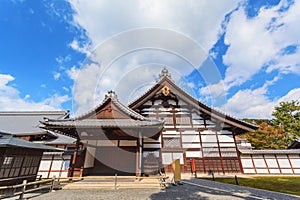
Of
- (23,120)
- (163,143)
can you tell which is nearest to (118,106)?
(163,143)

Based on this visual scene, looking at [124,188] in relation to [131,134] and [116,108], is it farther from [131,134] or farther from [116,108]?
[116,108]

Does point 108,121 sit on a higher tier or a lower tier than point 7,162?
higher

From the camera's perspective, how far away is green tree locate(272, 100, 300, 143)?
22423 millimetres

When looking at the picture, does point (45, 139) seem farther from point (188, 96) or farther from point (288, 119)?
point (288, 119)

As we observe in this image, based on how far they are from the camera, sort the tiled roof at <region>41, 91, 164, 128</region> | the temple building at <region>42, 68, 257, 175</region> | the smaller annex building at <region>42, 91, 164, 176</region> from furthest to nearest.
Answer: the temple building at <region>42, 68, 257, 175</region>
the smaller annex building at <region>42, 91, 164, 176</region>
the tiled roof at <region>41, 91, 164, 128</region>

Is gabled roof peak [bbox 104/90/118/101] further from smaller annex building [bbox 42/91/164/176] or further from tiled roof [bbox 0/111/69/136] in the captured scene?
tiled roof [bbox 0/111/69/136]

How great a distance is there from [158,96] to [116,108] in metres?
5.92

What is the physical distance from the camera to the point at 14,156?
8.12 meters

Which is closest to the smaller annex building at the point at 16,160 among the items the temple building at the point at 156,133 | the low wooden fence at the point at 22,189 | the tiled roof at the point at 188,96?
the low wooden fence at the point at 22,189

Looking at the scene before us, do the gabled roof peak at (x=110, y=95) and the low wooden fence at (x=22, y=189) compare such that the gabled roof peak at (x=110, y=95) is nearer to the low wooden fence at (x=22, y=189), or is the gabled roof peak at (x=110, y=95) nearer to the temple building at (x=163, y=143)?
the temple building at (x=163, y=143)

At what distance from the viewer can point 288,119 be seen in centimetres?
2352

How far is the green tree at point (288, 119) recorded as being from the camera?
73.6ft

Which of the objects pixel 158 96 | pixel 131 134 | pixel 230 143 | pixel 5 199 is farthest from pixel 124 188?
pixel 230 143

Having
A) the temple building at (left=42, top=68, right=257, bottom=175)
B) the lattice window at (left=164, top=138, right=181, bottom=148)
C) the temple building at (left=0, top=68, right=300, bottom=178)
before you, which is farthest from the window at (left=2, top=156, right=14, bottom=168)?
the lattice window at (left=164, top=138, right=181, bottom=148)
